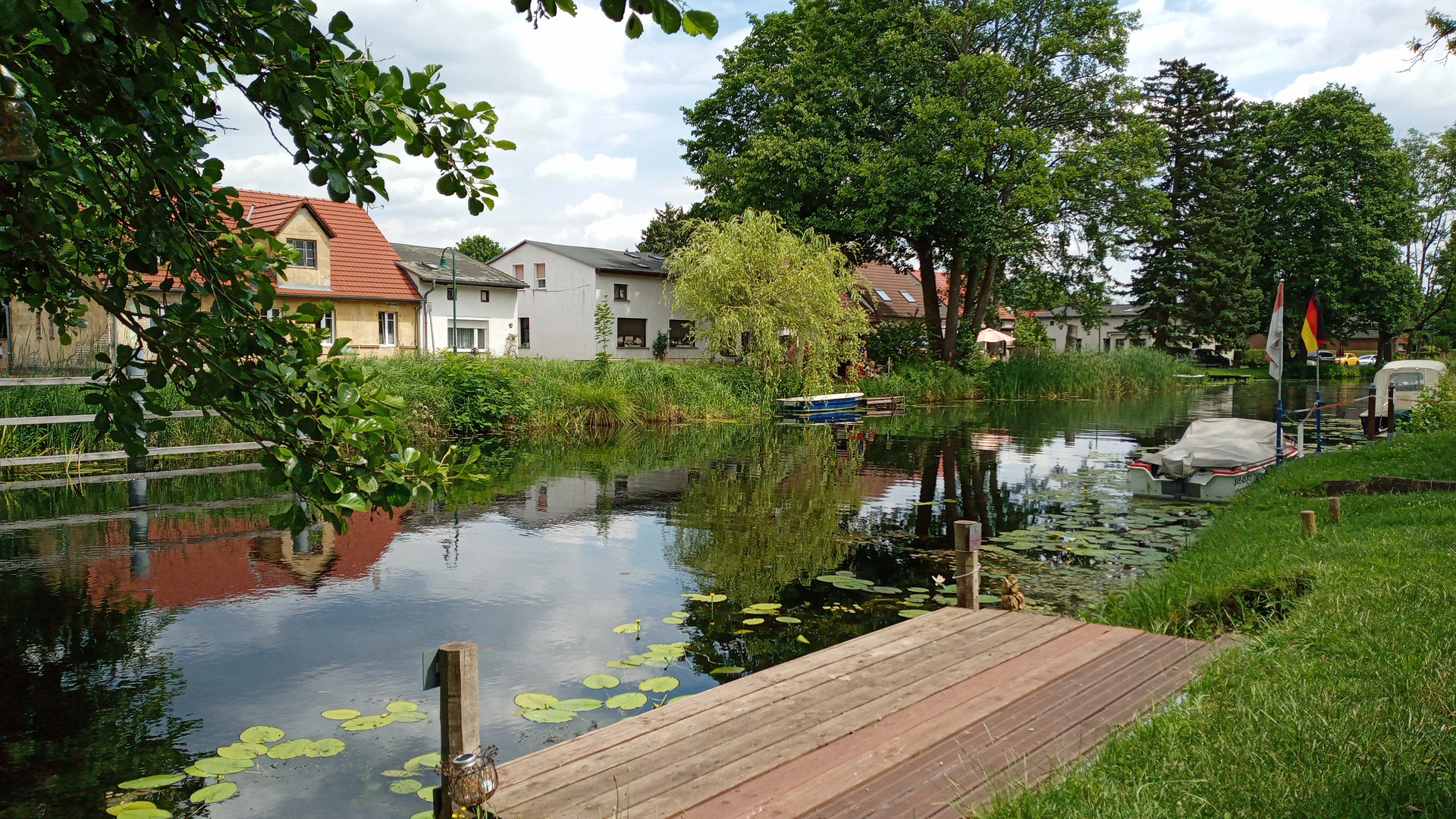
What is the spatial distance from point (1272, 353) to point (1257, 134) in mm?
50111

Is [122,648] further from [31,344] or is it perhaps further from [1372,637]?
[31,344]

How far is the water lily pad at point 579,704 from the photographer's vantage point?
21.4 feet

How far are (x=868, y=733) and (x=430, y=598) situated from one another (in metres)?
6.20

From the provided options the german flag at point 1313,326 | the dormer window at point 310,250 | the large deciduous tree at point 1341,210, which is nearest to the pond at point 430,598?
the german flag at point 1313,326

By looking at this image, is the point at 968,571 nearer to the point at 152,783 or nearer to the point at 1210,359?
the point at 152,783

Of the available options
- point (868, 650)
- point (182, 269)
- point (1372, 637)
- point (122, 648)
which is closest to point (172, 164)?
point (182, 269)

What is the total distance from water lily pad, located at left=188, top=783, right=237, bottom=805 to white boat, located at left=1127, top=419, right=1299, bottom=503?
14444mm

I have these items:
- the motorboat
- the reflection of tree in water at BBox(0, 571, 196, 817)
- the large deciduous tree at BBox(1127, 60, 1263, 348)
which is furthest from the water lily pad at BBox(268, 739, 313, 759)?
the large deciduous tree at BBox(1127, 60, 1263, 348)

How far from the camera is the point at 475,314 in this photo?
45.6m

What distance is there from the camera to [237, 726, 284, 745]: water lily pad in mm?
6055

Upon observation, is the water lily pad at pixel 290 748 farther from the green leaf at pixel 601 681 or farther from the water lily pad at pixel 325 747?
the green leaf at pixel 601 681

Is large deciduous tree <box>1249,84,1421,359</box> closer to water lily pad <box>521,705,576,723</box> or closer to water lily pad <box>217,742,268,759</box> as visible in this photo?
water lily pad <box>521,705,576,723</box>

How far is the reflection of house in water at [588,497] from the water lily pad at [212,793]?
27.3ft

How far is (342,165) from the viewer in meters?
3.31
